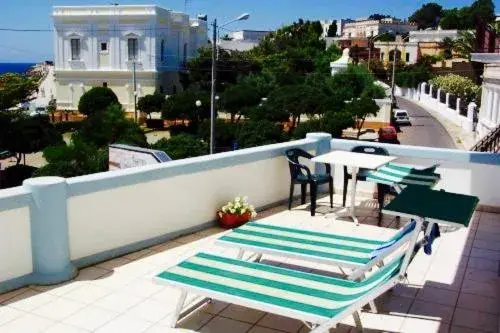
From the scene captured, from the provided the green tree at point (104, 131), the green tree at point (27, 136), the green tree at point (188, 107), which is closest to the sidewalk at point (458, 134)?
the green tree at point (188, 107)

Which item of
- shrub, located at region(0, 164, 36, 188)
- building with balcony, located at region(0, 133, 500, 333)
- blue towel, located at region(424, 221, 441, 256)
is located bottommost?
shrub, located at region(0, 164, 36, 188)

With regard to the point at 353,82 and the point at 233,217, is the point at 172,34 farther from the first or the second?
the point at 233,217

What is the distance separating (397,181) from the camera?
7.82m

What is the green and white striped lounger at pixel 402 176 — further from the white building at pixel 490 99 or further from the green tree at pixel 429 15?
the green tree at pixel 429 15

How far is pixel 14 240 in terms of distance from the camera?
211 inches

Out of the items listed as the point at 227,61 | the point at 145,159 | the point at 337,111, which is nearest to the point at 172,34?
the point at 227,61

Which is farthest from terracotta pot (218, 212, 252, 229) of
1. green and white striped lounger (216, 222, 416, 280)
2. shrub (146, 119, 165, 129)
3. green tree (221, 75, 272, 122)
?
shrub (146, 119, 165, 129)

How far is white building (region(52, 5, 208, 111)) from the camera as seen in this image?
5009cm

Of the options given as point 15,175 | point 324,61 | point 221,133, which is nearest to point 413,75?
point 324,61

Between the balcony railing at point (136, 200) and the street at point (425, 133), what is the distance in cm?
2170

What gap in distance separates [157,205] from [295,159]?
2.95 metres

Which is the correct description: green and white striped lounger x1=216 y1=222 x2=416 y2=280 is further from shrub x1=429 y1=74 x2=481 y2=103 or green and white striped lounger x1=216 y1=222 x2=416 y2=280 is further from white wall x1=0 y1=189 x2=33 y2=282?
shrub x1=429 y1=74 x2=481 y2=103

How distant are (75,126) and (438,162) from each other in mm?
37081

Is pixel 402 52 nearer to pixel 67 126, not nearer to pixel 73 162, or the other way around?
pixel 67 126
